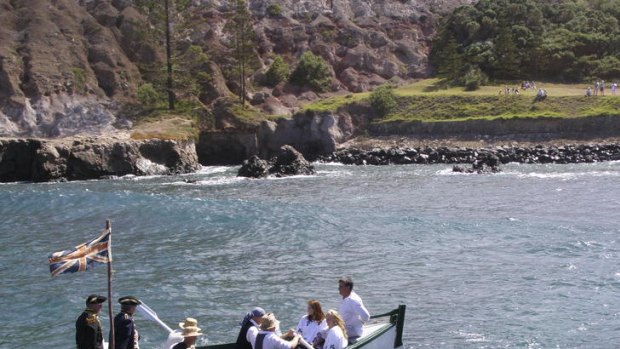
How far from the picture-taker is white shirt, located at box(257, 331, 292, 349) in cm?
1330

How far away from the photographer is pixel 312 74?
10231 centimetres

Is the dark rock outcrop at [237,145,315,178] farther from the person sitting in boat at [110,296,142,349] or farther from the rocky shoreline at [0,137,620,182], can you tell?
the person sitting in boat at [110,296,142,349]

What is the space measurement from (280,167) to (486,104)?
32788mm

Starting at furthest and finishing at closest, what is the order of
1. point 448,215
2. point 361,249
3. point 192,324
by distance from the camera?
1. point 448,215
2. point 361,249
3. point 192,324

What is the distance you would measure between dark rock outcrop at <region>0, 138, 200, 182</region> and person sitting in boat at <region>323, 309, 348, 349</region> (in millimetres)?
53731

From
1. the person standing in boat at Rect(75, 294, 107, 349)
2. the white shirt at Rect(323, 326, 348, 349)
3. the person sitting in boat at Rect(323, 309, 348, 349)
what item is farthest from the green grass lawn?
the person standing in boat at Rect(75, 294, 107, 349)

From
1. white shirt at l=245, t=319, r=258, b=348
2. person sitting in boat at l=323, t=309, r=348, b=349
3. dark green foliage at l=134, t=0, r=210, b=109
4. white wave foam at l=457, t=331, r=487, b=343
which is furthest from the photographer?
dark green foliage at l=134, t=0, r=210, b=109

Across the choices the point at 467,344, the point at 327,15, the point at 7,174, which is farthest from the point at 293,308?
the point at 327,15

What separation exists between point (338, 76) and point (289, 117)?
2757cm

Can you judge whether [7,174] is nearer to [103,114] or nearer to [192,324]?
[103,114]

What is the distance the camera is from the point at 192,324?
521 inches

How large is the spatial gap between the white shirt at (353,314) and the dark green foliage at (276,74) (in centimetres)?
8759

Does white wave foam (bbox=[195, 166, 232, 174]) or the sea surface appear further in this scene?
white wave foam (bbox=[195, 166, 232, 174])

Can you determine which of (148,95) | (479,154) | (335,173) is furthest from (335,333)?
(148,95)
